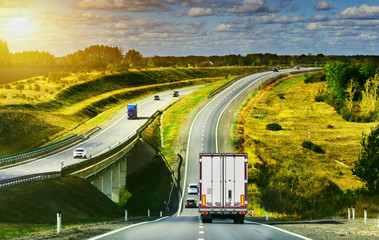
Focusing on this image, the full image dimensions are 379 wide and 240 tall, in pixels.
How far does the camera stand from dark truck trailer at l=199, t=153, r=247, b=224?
3027cm

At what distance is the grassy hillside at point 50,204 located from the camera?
33.5 m

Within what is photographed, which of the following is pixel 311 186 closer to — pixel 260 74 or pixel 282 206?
pixel 282 206

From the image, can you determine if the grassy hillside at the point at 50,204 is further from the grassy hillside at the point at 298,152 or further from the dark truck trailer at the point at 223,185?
the grassy hillside at the point at 298,152

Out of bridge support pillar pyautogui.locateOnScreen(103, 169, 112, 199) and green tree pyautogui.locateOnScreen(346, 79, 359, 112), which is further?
green tree pyautogui.locateOnScreen(346, 79, 359, 112)

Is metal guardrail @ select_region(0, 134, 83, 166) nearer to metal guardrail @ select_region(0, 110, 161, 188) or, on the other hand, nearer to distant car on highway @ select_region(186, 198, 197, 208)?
metal guardrail @ select_region(0, 110, 161, 188)

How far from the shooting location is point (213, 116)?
381 feet

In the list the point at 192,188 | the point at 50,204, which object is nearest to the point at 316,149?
→ the point at 192,188

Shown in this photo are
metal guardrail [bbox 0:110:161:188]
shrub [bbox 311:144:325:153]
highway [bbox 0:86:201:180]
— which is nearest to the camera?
metal guardrail [bbox 0:110:161:188]

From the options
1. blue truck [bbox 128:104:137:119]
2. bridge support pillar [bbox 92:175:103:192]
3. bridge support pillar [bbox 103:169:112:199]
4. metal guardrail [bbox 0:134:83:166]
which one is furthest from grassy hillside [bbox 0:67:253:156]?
bridge support pillar [bbox 92:175:103:192]

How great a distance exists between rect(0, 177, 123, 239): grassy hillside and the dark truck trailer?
8.91 m

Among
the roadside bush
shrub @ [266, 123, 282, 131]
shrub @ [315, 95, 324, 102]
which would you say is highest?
shrub @ [315, 95, 324, 102]

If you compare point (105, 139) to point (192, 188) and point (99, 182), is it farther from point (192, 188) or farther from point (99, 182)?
point (192, 188)

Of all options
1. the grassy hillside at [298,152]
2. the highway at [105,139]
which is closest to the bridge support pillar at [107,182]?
the highway at [105,139]

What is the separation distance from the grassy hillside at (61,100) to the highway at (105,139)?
583 centimetres
